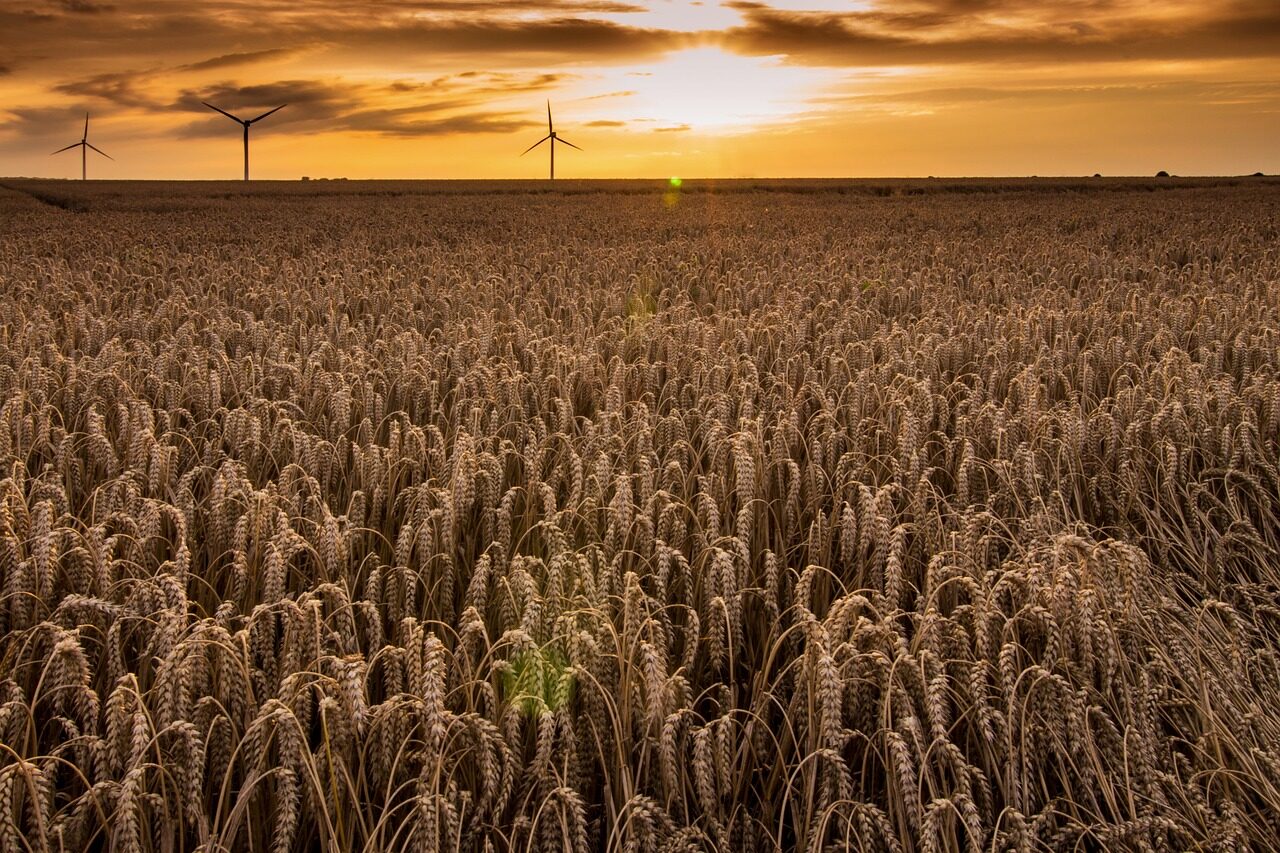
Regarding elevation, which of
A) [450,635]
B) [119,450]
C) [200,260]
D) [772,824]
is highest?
[200,260]

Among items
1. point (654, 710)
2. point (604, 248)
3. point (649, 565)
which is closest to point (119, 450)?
point (649, 565)

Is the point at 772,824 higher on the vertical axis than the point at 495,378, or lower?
lower

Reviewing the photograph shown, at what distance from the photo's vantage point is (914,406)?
4.55 metres

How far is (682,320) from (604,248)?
269 inches

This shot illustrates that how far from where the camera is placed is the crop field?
2086 millimetres

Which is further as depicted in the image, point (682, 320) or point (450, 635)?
point (682, 320)

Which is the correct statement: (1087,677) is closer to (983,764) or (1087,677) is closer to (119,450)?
(983,764)

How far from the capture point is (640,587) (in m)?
2.78

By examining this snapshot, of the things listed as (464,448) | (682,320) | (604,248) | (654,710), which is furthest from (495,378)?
(604,248)

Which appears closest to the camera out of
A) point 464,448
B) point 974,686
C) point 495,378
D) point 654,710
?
point 654,710

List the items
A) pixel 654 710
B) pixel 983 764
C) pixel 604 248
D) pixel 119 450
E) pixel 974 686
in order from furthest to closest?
pixel 604 248 < pixel 119 450 < pixel 983 764 < pixel 974 686 < pixel 654 710

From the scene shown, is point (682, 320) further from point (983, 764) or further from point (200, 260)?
point (200, 260)

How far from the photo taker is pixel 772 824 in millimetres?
2326

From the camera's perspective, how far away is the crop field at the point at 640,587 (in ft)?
6.84
